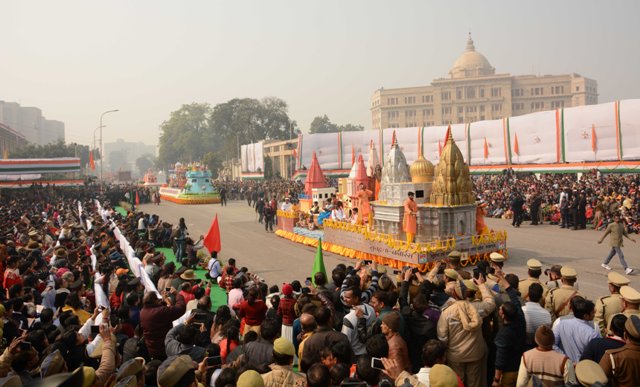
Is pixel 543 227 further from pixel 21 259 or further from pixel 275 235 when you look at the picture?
pixel 21 259

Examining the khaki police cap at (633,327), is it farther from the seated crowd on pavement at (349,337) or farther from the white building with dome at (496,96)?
the white building with dome at (496,96)

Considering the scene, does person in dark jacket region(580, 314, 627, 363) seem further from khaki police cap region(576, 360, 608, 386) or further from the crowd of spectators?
the crowd of spectators

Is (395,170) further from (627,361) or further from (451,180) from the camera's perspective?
(627,361)

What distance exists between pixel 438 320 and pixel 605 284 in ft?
28.7

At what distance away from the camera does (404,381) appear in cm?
382

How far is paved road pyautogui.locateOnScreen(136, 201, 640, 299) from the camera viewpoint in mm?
13547

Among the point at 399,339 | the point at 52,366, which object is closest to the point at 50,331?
the point at 52,366

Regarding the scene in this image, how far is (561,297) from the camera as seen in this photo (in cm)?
605

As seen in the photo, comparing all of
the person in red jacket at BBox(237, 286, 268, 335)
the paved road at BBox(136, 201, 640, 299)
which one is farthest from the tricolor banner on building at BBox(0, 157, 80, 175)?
the person in red jacket at BBox(237, 286, 268, 335)

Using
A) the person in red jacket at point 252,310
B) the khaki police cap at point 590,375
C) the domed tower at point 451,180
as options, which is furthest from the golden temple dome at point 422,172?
the khaki police cap at point 590,375

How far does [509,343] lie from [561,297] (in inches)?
54.7

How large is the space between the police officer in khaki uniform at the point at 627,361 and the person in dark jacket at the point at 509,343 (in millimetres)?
1031

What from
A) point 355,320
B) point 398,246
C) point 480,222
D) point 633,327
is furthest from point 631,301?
point 480,222

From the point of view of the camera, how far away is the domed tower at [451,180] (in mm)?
14789
